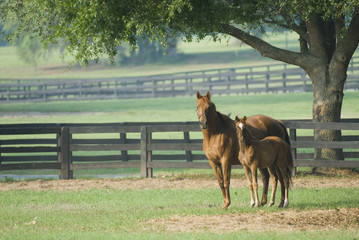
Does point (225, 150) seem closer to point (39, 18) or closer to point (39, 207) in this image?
point (39, 207)

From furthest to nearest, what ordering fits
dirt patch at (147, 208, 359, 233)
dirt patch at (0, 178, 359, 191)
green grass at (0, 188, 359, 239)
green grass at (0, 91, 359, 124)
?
green grass at (0, 91, 359, 124) < dirt patch at (0, 178, 359, 191) < dirt patch at (147, 208, 359, 233) < green grass at (0, 188, 359, 239)

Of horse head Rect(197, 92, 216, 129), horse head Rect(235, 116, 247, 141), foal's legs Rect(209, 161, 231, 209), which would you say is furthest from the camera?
foal's legs Rect(209, 161, 231, 209)

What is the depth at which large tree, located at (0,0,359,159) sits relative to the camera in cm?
1445

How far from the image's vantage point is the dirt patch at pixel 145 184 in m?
16.8

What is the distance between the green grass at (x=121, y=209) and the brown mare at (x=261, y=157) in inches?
18.5

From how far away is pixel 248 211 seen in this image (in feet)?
40.0

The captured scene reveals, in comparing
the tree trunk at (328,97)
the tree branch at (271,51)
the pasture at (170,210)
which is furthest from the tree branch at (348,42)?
the pasture at (170,210)

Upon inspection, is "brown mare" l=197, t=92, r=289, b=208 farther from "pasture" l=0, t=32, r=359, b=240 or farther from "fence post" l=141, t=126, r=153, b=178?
"fence post" l=141, t=126, r=153, b=178

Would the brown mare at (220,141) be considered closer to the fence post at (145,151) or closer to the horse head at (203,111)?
the horse head at (203,111)

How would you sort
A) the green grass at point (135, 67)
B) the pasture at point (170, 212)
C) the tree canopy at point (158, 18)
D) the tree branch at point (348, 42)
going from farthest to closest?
the green grass at point (135, 67)
the tree branch at point (348, 42)
the tree canopy at point (158, 18)
the pasture at point (170, 212)

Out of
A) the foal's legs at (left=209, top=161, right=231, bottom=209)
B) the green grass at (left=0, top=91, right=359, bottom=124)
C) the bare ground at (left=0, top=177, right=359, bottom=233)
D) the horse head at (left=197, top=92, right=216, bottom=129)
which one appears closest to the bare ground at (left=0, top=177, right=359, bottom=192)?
the foal's legs at (left=209, top=161, right=231, bottom=209)

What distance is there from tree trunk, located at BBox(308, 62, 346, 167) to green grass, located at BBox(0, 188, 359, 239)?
3900 millimetres

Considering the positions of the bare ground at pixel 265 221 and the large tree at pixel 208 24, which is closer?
the bare ground at pixel 265 221

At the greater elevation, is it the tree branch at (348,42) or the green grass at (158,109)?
the tree branch at (348,42)
